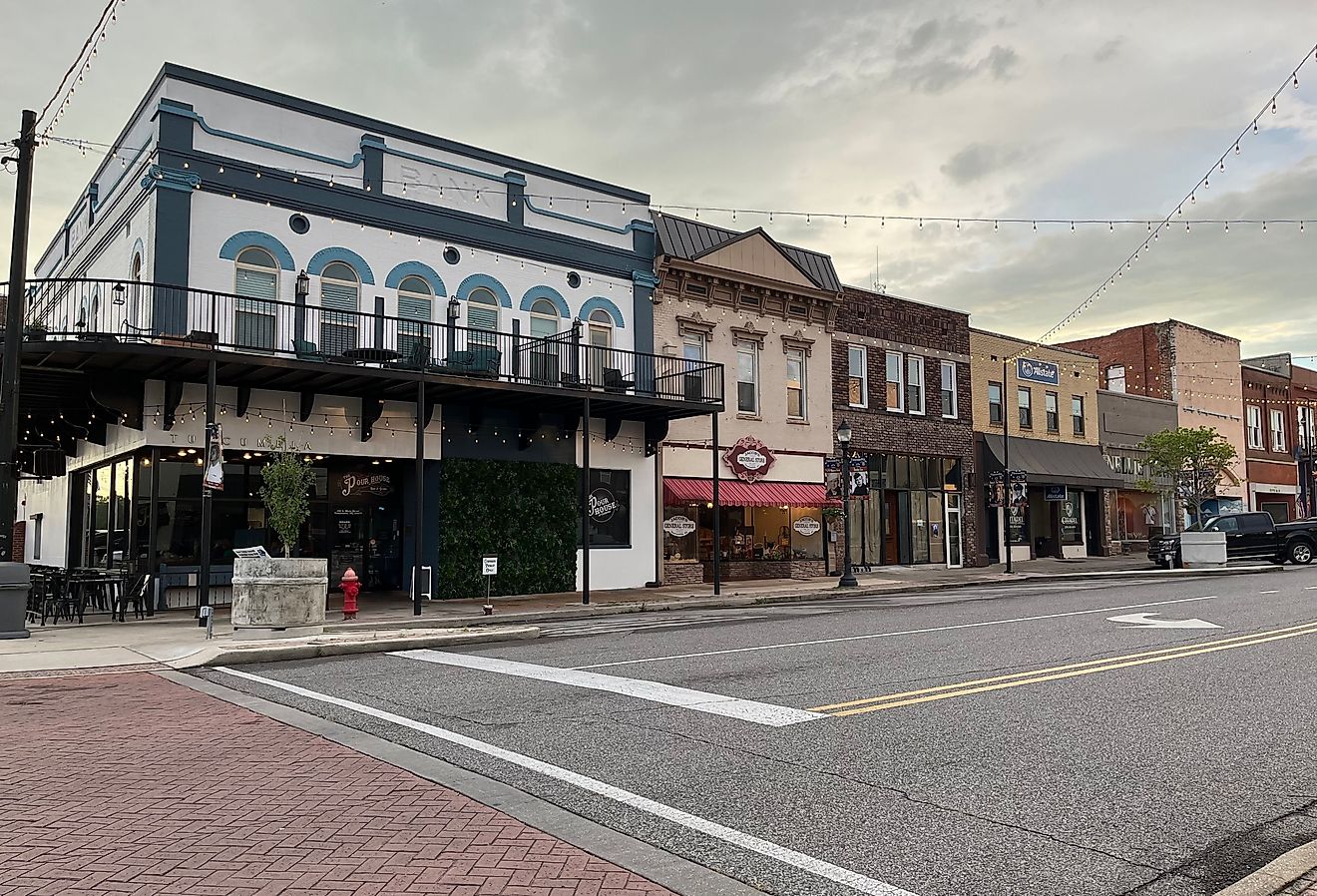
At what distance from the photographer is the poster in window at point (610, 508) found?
80.2 ft

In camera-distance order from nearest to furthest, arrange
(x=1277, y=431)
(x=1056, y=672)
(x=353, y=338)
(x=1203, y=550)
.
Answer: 1. (x=1056, y=672)
2. (x=353, y=338)
3. (x=1203, y=550)
4. (x=1277, y=431)

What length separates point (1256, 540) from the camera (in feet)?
102

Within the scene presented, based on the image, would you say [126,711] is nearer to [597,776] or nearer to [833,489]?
[597,776]

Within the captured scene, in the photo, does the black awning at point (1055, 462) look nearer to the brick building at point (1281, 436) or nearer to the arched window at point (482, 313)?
the brick building at point (1281, 436)

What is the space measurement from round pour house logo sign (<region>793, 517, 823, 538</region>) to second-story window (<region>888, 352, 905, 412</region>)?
4.98 m

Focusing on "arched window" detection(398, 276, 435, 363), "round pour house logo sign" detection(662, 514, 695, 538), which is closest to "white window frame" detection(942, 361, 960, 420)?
"round pour house logo sign" detection(662, 514, 695, 538)

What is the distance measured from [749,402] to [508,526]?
8524 mm

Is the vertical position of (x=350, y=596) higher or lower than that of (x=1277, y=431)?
lower

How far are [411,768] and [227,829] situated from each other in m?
1.45

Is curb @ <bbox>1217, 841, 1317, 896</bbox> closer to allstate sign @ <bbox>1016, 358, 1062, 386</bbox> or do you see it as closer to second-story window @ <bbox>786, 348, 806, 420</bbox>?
second-story window @ <bbox>786, 348, 806, 420</bbox>

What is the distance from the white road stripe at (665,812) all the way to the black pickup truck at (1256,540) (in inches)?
1146

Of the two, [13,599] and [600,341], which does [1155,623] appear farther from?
[13,599]

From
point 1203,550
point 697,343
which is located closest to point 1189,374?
point 1203,550

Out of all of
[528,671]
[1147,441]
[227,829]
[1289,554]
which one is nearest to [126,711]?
[528,671]
